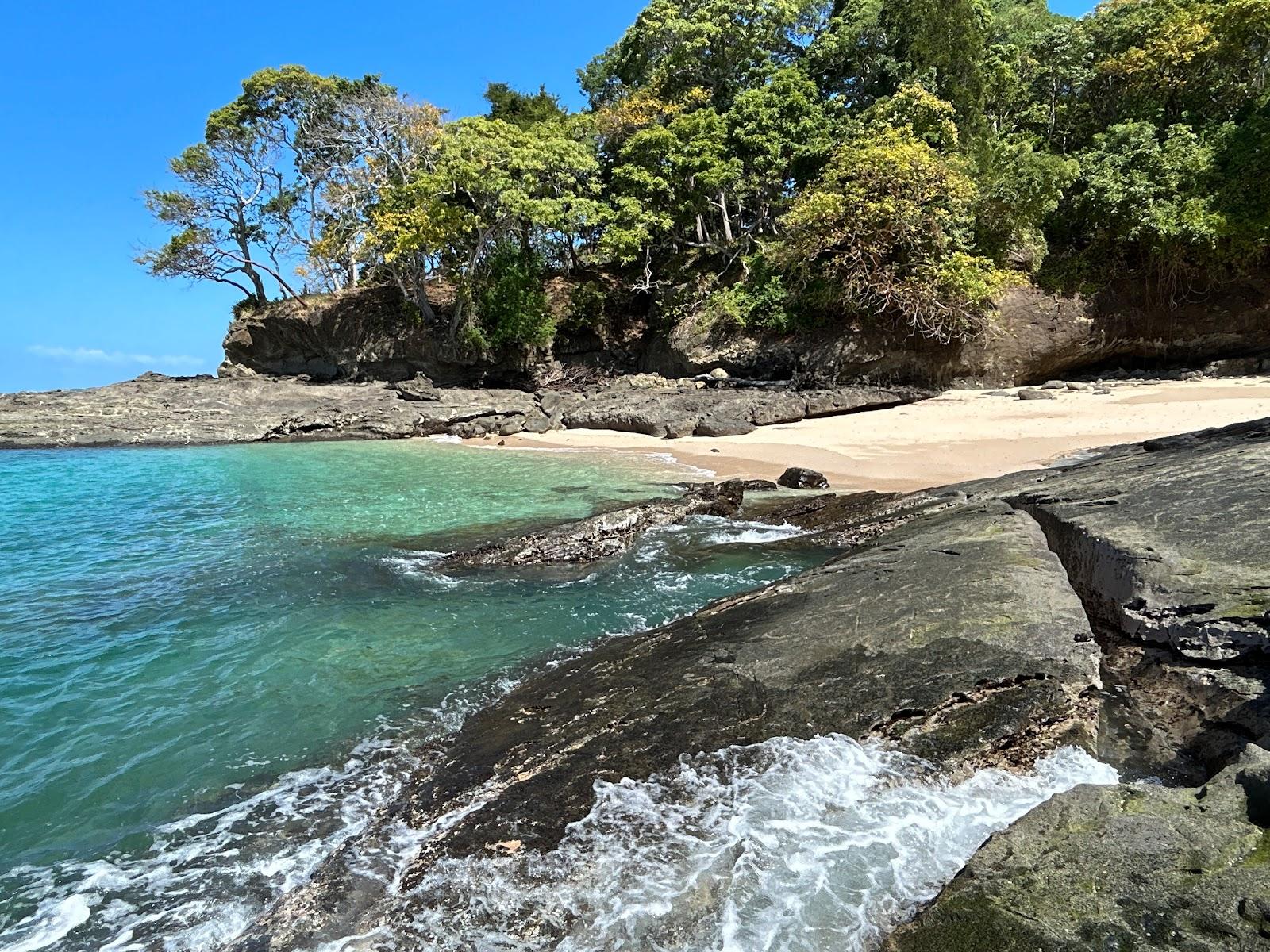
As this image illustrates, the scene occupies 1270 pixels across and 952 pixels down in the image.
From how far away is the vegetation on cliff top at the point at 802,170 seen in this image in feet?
67.2

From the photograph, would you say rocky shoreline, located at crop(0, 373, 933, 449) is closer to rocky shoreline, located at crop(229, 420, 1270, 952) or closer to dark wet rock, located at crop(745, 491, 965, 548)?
dark wet rock, located at crop(745, 491, 965, 548)

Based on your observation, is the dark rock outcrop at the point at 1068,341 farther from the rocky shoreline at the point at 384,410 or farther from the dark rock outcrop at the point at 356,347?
the dark rock outcrop at the point at 356,347

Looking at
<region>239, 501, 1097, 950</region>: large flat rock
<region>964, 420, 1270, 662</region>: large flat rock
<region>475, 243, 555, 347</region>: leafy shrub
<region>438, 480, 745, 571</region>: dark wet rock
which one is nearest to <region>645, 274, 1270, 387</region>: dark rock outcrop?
<region>475, 243, 555, 347</region>: leafy shrub

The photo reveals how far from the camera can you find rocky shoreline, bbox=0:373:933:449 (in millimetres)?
20188

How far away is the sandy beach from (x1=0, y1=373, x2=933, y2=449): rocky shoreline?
714 mm

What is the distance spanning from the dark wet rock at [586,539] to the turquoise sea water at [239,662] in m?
0.38

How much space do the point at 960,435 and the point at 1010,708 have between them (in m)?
13.2

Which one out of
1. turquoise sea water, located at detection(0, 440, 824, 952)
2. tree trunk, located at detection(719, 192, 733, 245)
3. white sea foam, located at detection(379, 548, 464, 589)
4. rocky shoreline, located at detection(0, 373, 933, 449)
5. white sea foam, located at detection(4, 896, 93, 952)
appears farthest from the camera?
tree trunk, located at detection(719, 192, 733, 245)

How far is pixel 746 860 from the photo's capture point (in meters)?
3.34

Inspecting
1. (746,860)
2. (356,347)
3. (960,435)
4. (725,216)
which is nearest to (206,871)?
(746,860)

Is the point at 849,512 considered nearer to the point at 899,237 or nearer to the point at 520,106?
the point at 899,237

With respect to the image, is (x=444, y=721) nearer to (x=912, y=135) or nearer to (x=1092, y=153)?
(x=912, y=135)

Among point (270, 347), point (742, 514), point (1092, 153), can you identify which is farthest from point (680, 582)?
point (270, 347)

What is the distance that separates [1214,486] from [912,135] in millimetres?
19531
